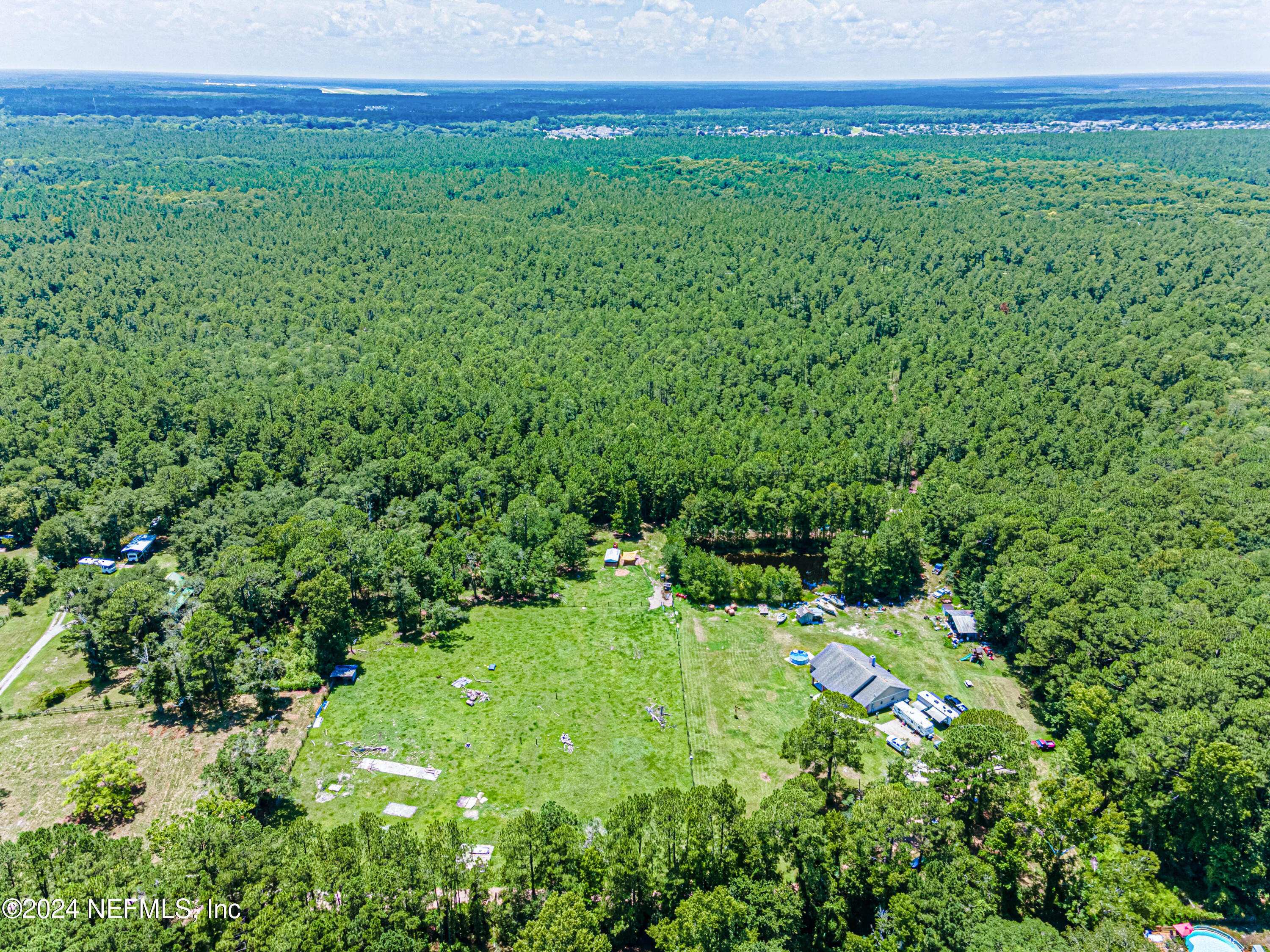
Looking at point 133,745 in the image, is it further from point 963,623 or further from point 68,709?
point 963,623

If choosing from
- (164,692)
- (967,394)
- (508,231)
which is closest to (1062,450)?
(967,394)

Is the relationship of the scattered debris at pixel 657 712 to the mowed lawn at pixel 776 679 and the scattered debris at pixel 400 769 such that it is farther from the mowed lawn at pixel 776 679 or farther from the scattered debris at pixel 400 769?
the scattered debris at pixel 400 769

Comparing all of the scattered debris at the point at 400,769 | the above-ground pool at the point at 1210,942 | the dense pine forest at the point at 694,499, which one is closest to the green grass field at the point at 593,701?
the scattered debris at the point at 400,769

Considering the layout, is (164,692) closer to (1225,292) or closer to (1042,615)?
(1042,615)

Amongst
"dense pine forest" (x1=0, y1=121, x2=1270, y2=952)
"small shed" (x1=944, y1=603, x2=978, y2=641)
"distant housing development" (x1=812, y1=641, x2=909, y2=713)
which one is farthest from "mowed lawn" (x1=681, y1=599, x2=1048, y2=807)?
Answer: "dense pine forest" (x1=0, y1=121, x2=1270, y2=952)

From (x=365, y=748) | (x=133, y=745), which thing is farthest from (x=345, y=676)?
(x=133, y=745)

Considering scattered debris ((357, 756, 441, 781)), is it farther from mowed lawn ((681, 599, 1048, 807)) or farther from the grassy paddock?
mowed lawn ((681, 599, 1048, 807))
